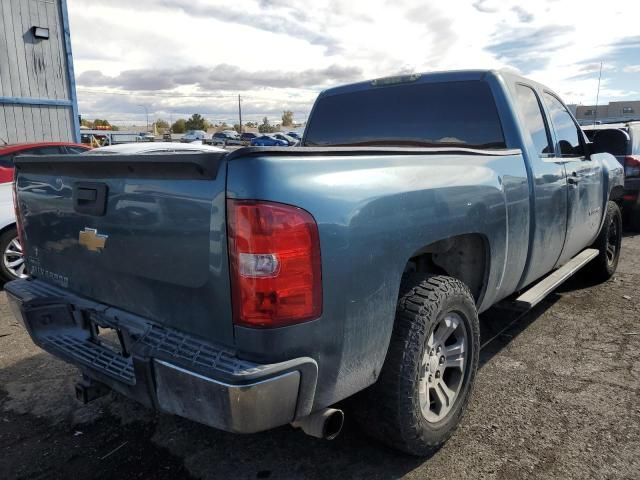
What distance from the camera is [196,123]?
263 ft

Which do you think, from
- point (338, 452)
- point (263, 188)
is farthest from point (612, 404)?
point (263, 188)

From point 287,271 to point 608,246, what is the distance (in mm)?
5007

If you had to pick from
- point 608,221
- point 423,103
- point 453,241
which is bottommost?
point 608,221

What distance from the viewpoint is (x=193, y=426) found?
2.85 metres

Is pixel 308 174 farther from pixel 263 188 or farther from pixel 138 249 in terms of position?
pixel 138 249

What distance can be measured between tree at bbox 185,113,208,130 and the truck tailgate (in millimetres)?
80138

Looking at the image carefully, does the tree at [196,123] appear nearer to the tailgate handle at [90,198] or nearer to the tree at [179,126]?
the tree at [179,126]

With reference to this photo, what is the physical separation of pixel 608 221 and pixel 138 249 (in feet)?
15.7

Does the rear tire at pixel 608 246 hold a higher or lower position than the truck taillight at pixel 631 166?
lower

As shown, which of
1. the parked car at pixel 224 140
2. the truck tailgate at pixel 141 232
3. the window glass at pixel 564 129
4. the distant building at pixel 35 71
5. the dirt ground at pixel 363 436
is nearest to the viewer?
the truck tailgate at pixel 141 232

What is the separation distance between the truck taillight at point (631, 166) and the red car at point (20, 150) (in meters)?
8.86

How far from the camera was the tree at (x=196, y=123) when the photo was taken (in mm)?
79806

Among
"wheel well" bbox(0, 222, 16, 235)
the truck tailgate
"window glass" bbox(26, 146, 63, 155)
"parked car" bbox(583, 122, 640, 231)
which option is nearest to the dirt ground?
the truck tailgate

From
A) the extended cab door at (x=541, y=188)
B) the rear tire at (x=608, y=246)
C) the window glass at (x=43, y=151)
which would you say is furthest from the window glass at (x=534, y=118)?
the window glass at (x=43, y=151)
